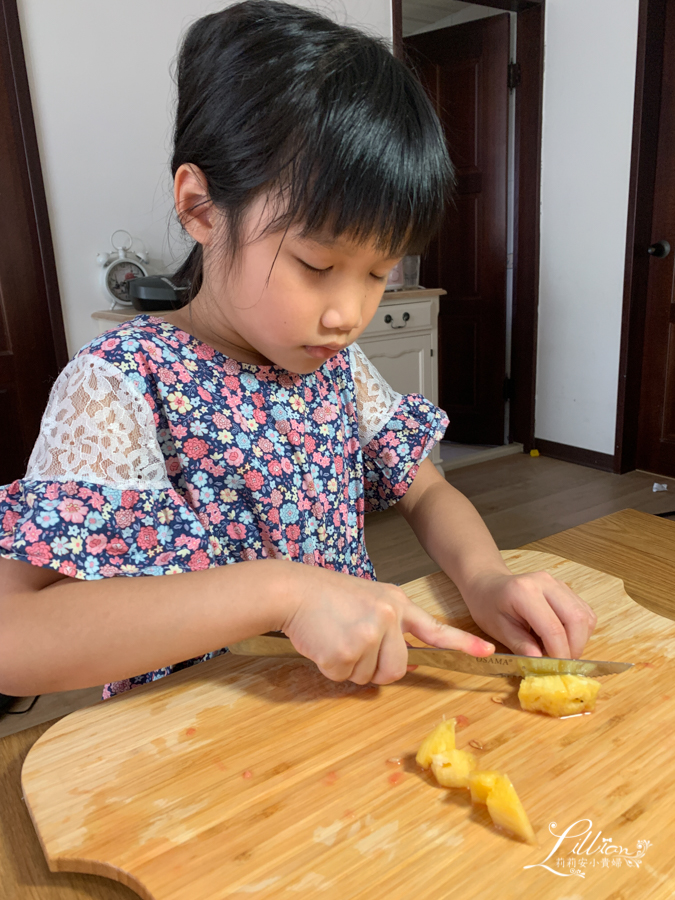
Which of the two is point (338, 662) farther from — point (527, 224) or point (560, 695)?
Result: point (527, 224)

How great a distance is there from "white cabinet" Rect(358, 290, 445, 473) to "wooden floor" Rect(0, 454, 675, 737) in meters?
0.54

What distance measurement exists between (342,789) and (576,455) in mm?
3220

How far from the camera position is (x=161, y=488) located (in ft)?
1.96

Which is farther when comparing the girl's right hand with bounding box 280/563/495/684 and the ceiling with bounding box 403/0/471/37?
the ceiling with bounding box 403/0/471/37

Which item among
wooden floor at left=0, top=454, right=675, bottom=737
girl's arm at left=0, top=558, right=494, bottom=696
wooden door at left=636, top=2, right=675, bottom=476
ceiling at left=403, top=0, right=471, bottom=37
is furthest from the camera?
ceiling at left=403, top=0, right=471, bottom=37

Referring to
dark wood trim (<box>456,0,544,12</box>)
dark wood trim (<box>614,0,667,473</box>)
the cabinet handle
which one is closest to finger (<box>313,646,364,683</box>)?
the cabinet handle

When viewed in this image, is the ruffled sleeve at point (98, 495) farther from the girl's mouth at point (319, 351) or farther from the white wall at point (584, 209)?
the white wall at point (584, 209)

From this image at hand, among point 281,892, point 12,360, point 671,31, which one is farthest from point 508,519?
point 281,892

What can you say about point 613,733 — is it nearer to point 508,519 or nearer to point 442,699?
point 442,699

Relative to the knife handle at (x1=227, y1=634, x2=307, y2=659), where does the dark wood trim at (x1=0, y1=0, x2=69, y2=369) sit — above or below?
above

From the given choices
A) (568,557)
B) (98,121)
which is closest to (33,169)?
(98,121)

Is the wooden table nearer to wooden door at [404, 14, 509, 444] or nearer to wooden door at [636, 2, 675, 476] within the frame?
wooden door at [636, 2, 675, 476]

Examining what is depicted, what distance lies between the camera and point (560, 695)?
1.73ft

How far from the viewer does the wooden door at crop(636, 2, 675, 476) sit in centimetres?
290
